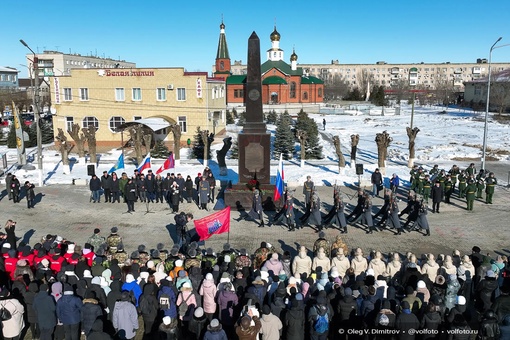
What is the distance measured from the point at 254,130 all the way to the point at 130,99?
21.2 m

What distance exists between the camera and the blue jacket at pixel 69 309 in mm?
7555

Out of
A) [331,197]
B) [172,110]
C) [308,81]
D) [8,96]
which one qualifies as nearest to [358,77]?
[308,81]

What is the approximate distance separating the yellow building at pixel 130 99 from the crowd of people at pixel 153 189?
17.5 metres

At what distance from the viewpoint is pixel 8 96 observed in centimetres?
6669

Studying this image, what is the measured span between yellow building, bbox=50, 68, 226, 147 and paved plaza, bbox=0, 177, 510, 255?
17976 millimetres

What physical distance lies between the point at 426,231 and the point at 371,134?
100ft

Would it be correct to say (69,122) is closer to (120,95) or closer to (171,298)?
(120,95)

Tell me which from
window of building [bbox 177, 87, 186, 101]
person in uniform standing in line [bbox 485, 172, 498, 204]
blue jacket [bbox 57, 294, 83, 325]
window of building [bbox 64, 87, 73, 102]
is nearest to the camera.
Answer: blue jacket [bbox 57, 294, 83, 325]

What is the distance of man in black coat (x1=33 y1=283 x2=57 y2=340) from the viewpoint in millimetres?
7605

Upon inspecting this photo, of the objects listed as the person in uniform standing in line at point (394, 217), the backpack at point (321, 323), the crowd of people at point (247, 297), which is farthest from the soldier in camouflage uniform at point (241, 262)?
the person in uniform standing in line at point (394, 217)

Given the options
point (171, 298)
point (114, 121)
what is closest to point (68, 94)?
point (114, 121)

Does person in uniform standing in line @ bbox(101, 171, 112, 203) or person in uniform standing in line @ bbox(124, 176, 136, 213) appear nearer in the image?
person in uniform standing in line @ bbox(124, 176, 136, 213)

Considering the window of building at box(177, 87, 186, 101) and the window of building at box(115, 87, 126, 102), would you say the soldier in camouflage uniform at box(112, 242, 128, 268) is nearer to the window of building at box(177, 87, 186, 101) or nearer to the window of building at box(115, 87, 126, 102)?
the window of building at box(177, 87, 186, 101)

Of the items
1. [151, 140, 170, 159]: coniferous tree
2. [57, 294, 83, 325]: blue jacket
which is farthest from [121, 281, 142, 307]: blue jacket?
[151, 140, 170, 159]: coniferous tree
